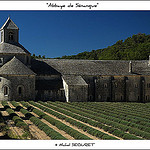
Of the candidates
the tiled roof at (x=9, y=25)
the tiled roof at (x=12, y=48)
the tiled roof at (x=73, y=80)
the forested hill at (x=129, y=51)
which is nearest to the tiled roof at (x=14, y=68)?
the tiled roof at (x=12, y=48)

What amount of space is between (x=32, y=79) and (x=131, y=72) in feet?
63.7

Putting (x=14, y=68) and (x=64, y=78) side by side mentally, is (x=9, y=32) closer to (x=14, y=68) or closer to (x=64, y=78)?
(x=14, y=68)

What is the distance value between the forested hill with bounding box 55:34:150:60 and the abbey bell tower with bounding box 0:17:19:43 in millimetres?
44795

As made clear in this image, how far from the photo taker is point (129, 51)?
89.2 meters

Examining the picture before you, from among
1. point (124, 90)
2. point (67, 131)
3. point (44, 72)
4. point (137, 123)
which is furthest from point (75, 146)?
point (124, 90)

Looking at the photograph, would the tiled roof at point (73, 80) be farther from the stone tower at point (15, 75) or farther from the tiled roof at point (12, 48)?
the tiled roof at point (12, 48)

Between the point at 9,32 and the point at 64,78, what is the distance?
518 inches

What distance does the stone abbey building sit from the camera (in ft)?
130

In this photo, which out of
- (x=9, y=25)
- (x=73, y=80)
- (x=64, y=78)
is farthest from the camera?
(x=9, y=25)

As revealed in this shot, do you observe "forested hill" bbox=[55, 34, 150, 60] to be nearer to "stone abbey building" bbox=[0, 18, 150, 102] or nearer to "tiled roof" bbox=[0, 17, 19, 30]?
"stone abbey building" bbox=[0, 18, 150, 102]

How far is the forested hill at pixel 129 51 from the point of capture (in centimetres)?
8038

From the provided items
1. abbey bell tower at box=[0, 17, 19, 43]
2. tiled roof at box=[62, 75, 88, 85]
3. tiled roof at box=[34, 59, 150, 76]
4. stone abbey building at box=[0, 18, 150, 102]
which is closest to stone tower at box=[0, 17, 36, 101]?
A: stone abbey building at box=[0, 18, 150, 102]

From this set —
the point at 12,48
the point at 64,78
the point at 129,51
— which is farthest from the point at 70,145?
the point at 129,51

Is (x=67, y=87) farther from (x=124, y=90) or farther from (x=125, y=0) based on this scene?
(x=125, y=0)
